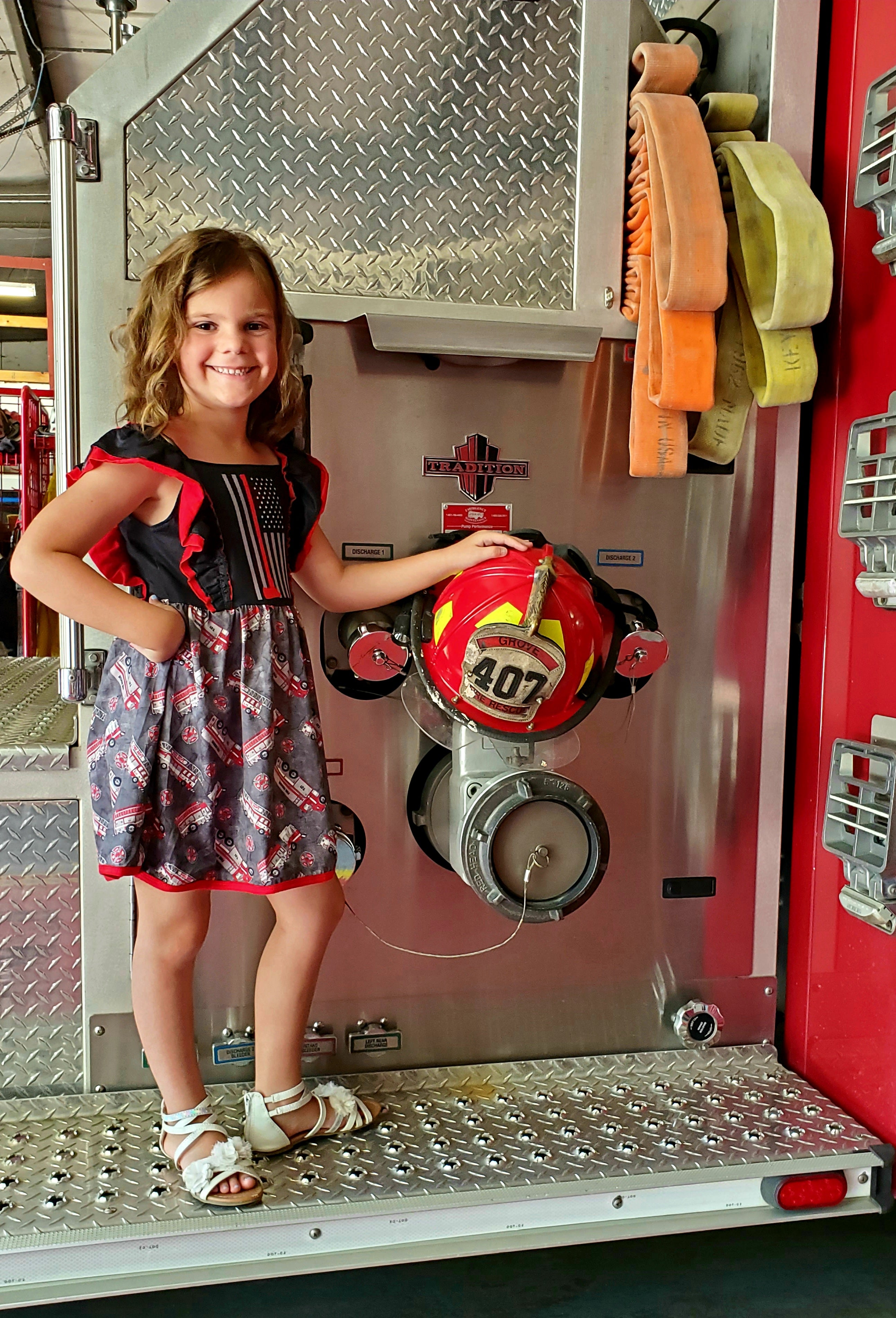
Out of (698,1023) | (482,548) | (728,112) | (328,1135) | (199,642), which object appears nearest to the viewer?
(199,642)

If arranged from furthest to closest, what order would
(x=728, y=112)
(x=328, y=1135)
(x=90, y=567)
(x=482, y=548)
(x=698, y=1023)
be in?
1. (x=698, y=1023)
2. (x=728, y=112)
3. (x=328, y=1135)
4. (x=482, y=548)
5. (x=90, y=567)

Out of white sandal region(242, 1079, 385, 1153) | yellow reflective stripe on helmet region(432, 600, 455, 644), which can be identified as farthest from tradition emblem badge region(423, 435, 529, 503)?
white sandal region(242, 1079, 385, 1153)

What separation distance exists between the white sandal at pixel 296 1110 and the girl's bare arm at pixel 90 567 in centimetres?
87

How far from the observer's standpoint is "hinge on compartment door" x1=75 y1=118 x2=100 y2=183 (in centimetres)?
184

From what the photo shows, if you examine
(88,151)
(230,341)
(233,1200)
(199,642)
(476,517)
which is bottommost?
(233,1200)

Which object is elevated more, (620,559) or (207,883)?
(620,559)

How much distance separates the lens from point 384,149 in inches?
78.2

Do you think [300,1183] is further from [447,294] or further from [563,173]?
[563,173]

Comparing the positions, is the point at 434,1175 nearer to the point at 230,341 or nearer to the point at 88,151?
the point at 230,341

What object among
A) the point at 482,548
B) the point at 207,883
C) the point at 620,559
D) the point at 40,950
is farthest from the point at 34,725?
the point at 620,559

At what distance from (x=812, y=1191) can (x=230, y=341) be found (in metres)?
1.86

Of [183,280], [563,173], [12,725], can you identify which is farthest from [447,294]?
[12,725]

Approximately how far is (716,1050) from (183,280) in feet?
6.43

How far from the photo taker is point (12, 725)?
7.08 ft
